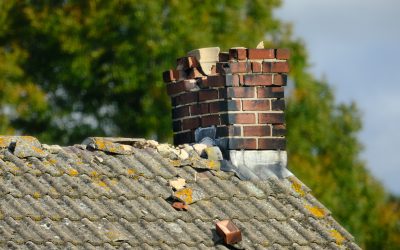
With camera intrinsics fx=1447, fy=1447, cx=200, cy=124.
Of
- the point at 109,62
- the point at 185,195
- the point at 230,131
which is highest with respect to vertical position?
the point at 230,131

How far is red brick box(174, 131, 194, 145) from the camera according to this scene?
540 inches

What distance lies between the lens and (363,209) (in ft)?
140

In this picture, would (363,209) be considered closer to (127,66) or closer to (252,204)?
(127,66)

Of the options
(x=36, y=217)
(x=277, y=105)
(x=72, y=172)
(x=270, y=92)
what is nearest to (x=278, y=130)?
(x=277, y=105)

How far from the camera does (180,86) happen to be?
13.8 metres

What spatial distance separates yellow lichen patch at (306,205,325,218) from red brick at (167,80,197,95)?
1.90 metres

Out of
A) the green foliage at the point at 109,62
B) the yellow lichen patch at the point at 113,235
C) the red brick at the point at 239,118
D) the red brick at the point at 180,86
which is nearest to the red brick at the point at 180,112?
the red brick at the point at 180,86

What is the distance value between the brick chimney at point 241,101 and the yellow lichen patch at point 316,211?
37.6 inches

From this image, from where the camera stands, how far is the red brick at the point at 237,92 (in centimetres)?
1326

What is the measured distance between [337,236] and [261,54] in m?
2.07

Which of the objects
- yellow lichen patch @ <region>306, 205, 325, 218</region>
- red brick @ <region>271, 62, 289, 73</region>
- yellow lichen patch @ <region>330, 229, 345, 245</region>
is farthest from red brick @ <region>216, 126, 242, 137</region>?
yellow lichen patch @ <region>330, 229, 345, 245</region>

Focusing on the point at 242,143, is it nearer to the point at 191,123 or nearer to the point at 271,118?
the point at 271,118

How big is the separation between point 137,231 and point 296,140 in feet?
102

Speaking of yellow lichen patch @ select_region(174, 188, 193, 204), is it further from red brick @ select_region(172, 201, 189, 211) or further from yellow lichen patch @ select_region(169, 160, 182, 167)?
yellow lichen patch @ select_region(169, 160, 182, 167)
